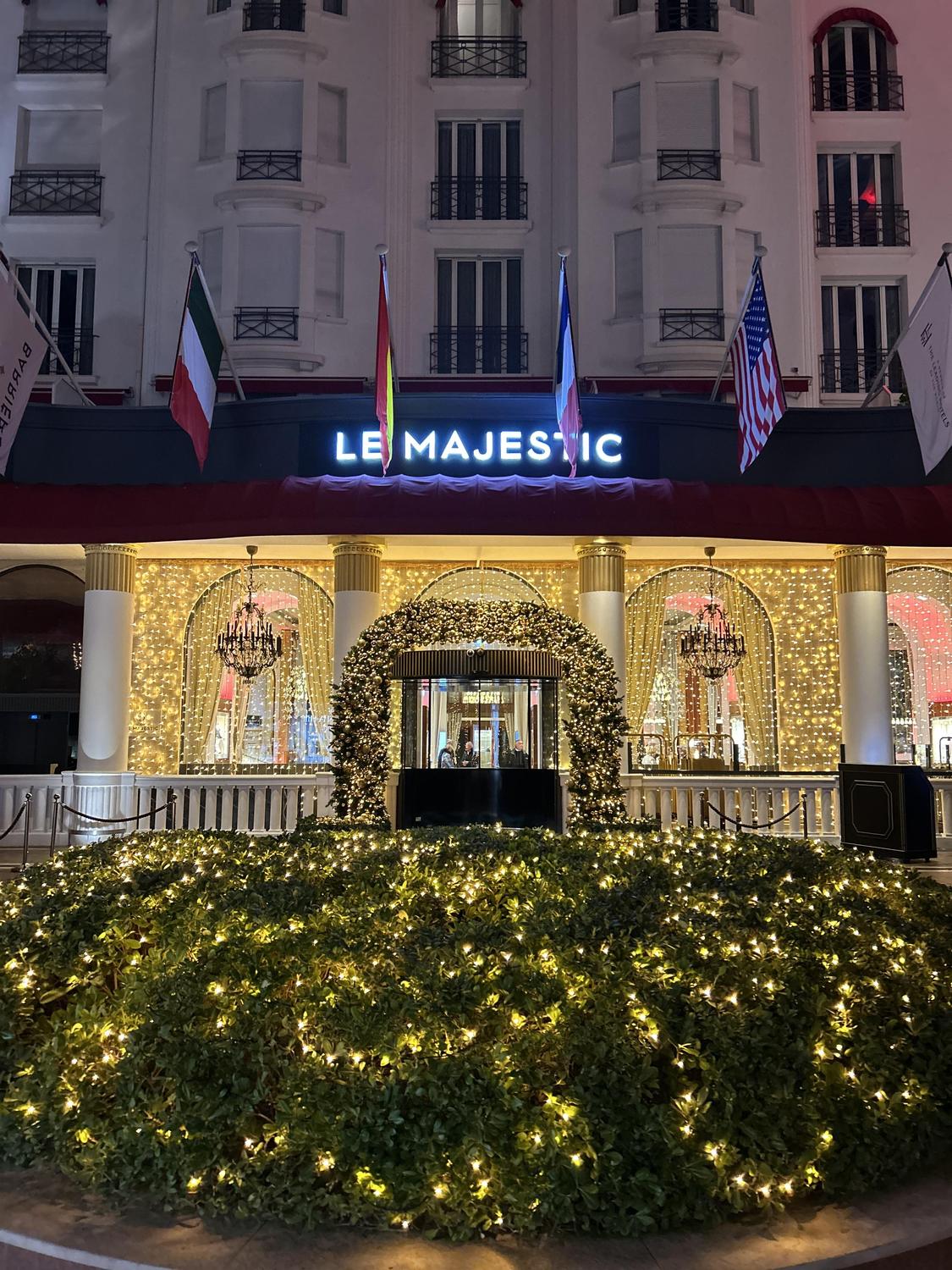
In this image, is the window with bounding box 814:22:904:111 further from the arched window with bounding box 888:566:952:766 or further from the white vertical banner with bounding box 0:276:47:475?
the white vertical banner with bounding box 0:276:47:475

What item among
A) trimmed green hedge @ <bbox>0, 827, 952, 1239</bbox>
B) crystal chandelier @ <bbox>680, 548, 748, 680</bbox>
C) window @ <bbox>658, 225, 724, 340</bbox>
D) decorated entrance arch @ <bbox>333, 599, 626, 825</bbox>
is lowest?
trimmed green hedge @ <bbox>0, 827, 952, 1239</bbox>

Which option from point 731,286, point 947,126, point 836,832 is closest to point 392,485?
point 836,832

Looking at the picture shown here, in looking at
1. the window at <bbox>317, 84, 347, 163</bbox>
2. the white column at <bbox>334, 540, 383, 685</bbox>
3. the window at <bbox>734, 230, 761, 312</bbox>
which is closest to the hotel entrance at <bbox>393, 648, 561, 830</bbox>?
the white column at <bbox>334, 540, 383, 685</bbox>

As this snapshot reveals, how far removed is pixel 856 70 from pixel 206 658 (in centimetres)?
1939

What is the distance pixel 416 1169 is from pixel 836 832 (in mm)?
11851

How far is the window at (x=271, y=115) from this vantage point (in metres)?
21.3

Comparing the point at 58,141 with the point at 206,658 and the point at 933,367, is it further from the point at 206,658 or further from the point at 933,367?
the point at 933,367

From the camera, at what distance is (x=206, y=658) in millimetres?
18562

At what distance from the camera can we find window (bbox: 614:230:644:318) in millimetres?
20812

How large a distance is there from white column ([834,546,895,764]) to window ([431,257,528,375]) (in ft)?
28.0

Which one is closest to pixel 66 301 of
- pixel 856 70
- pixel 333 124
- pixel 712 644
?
pixel 333 124

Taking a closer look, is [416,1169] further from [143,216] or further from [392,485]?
[143,216]

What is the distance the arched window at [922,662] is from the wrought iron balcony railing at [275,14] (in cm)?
1691

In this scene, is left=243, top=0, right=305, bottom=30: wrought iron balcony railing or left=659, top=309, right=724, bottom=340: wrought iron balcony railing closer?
left=659, top=309, right=724, bottom=340: wrought iron balcony railing
